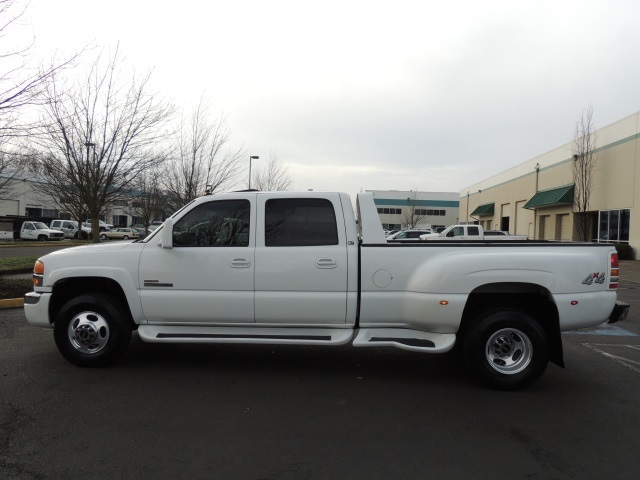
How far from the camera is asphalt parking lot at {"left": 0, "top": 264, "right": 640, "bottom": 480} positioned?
10.7ft

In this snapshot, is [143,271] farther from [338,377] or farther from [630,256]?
[630,256]

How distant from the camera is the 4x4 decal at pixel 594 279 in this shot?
188 inches

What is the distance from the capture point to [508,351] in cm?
489

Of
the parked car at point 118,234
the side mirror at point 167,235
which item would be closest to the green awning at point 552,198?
the side mirror at point 167,235

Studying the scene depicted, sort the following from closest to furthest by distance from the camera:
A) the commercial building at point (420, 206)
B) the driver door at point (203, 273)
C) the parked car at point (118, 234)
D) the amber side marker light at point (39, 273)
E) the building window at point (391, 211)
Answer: the driver door at point (203, 273) → the amber side marker light at point (39, 273) → the parked car at point (118, 234) → the commercial building at point (420, 206) → the building window at point (391, 211)

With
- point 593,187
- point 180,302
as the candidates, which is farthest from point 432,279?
point 593,187

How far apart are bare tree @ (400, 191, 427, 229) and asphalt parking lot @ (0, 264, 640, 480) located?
241 feet

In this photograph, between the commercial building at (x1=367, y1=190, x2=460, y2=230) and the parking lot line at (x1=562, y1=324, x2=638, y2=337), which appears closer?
the parking lot line at (x1=562, y1=324, x2=638, y2=337)

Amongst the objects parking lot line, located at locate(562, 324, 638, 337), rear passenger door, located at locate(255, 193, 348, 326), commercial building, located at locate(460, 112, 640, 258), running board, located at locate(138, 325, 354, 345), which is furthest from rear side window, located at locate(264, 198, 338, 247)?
commercial building, located at locate(460, 112, 640, 258)

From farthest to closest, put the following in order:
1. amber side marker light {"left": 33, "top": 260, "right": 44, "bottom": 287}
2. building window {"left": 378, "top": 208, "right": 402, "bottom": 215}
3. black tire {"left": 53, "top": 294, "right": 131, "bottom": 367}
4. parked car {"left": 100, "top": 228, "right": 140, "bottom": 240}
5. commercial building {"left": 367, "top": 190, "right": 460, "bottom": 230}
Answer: building window {"left": 378, "top": 208, "right": 402, "bottom": 215}, commercial building {"left": 367, "top": 190, "right": 460, "bottom": 230}, parked car {"left": 100, "top": 228, "right": 140, "bottom": 240}, amber side marker light {"left": 33, "top": 260, "right": 44, "bottom": 287}, black tire {"left": 53, "top": 294, "right": 131, "bottom": 367}

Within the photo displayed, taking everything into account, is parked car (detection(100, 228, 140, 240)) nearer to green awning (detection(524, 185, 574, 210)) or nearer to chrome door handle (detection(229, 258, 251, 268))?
green awning (detection(524, 185, 574, 210))

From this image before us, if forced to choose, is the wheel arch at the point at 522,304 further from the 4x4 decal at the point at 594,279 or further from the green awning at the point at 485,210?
the green awning at the point at 485,210

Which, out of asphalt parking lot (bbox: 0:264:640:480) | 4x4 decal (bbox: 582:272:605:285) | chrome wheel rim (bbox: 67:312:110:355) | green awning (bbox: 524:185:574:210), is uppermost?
green awning (bbox: 524:185:574:210)

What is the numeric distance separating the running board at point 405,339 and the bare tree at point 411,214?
73.7 metres
